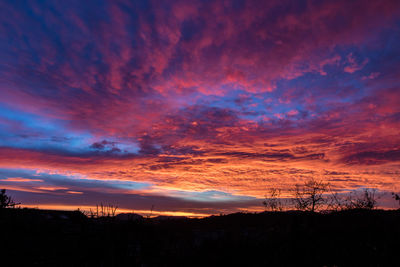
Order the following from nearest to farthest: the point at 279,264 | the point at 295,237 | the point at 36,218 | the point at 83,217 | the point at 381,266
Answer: the point at 381,266, the point at 279,264, the point at 295,237, the point at 36,218, the point at 83,217

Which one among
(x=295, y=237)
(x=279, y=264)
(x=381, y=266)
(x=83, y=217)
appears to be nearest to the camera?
(x=381, y=266)

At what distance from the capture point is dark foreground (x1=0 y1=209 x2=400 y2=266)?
7.02 meters

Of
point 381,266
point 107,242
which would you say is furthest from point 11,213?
point 381,266

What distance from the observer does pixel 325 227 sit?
10797 millimetres

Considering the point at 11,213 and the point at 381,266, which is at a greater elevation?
the point at 11,213

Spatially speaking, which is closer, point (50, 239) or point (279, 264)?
point (279, 264)

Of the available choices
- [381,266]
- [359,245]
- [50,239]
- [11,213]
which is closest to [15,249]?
[50,239]

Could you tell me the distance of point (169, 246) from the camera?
28.6 feet

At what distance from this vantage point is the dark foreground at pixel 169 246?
7.02 meters

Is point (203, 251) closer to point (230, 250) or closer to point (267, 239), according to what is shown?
point (230, 250)

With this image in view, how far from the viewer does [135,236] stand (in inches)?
379

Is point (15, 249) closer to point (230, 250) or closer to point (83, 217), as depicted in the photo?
point (83, 217)

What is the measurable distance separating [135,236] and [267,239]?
4626 mm

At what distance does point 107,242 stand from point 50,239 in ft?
5.38
